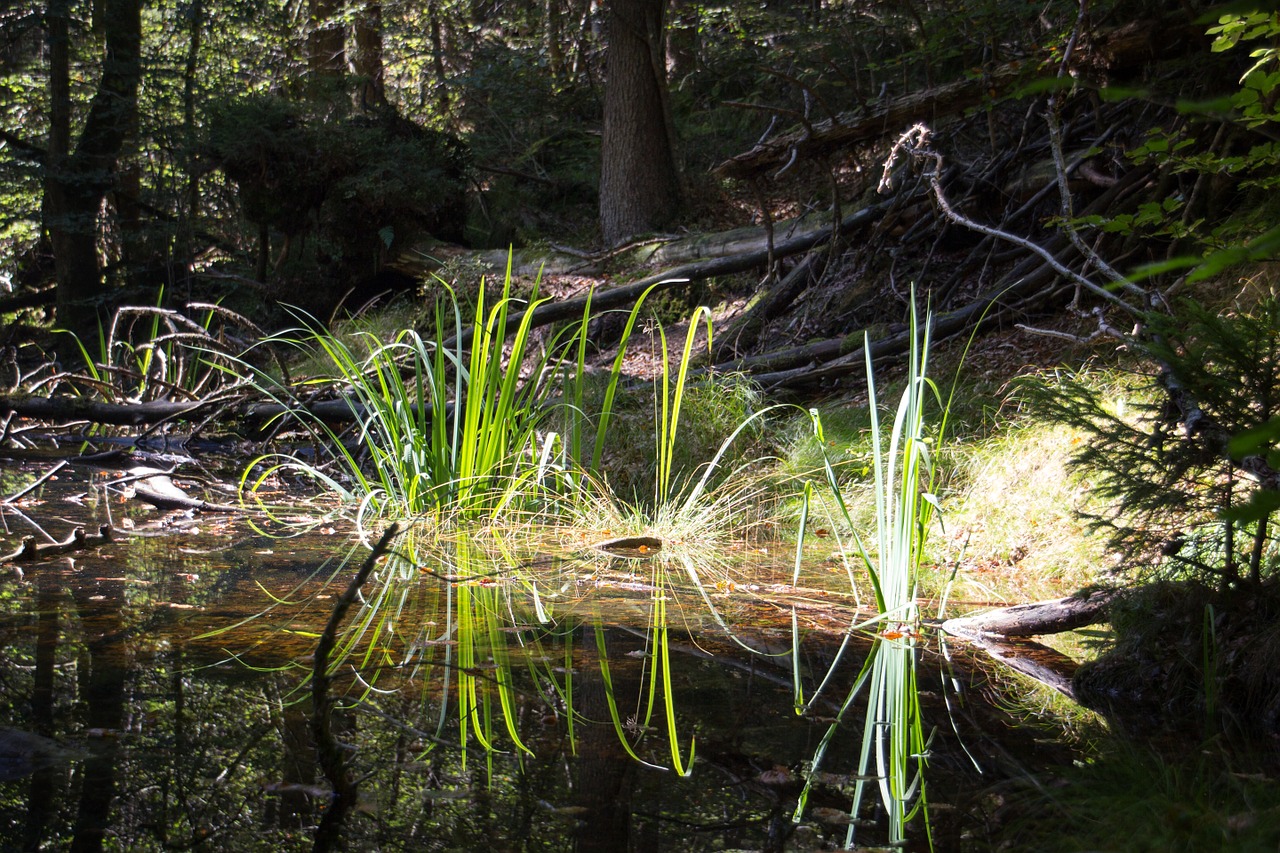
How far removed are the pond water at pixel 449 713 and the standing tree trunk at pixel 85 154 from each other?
8.27 metres

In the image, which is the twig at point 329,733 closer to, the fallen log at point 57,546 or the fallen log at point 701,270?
the fallen log at point 57,546

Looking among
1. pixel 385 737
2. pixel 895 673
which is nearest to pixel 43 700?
pixel 385 737

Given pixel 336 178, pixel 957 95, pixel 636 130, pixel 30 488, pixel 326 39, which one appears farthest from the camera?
pixel 326 39

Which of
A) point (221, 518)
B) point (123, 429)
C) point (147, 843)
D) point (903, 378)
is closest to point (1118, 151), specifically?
point (903, 378)

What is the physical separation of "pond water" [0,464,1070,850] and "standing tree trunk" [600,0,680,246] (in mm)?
6387

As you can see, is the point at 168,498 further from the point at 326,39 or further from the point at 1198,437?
the point at 326,39

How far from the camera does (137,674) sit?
1981 mm

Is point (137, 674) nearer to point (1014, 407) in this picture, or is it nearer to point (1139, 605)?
point (1139, 605)

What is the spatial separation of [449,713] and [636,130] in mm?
7785

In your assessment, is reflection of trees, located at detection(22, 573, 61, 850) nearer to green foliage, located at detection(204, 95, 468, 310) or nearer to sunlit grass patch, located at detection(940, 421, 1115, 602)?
sunlit grass patch, located at detection(940, 421, 1115, 602)

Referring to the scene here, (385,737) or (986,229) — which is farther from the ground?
(986,229)

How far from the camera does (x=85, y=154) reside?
10039 millimetres

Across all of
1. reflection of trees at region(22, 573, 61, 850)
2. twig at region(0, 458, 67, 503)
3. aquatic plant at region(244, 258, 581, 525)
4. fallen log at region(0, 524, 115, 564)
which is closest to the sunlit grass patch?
aquatic plant at region(244, 258, 581, 525)

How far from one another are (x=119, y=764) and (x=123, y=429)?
591 cm
